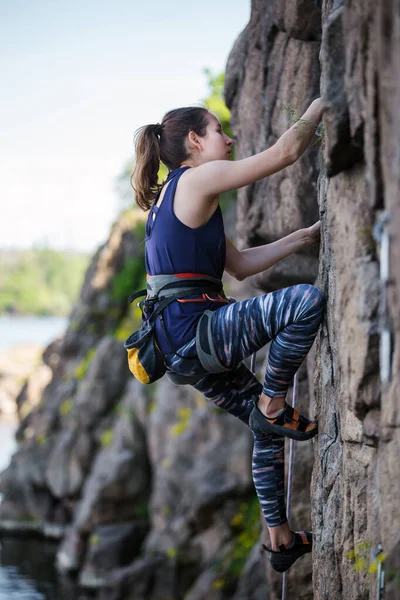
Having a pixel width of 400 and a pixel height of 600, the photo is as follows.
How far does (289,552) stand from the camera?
480 cm

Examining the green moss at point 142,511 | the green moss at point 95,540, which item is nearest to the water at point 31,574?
the green moss at point 95,540

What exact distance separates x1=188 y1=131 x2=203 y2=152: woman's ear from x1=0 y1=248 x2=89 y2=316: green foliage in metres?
94.8

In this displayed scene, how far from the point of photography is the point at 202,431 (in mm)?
14500

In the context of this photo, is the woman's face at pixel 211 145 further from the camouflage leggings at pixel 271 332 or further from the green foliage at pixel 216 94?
the green foliage at pixel 216 94

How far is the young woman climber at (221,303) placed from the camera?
168 inches

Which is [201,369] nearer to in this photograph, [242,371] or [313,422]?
[242,371]

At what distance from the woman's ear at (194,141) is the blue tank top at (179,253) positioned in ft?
0.69

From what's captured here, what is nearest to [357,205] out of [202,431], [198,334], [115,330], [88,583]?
[198,334]

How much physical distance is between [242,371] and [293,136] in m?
1.48

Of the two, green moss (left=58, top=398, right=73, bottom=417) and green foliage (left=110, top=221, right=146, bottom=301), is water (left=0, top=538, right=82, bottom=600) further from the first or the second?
green foliage (left=110, top=221, right=146, bottom=301)

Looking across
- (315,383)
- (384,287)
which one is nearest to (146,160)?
(315,383)

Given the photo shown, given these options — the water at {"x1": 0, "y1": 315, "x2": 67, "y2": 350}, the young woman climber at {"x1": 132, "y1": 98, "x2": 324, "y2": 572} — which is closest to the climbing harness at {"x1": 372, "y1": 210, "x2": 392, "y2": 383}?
the young woman climber at {"x1": 132, "y1": 98, "x2": 324, "y2": 572}

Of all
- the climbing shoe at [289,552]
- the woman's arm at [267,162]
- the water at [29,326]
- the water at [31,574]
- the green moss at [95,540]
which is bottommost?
the water at [29,326]

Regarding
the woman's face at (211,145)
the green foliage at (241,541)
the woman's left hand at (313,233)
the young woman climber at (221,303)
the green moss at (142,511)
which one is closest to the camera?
the young woman climber at (221,303)
